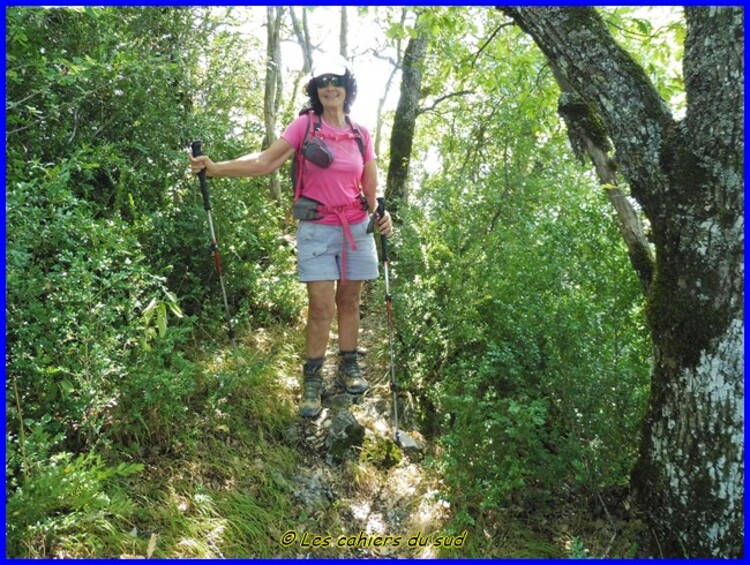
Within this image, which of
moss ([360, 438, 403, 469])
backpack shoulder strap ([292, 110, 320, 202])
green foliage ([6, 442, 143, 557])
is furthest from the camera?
Answer: moss ([360, 438, 403, 469])

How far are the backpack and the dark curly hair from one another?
0.24 feet

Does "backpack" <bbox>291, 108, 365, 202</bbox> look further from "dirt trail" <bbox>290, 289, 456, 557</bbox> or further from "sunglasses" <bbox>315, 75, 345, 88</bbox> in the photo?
"dirt trail" <bbox>290, 289, 456, 557</bbox>

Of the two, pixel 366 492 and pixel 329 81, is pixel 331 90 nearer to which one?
pixel 329 81

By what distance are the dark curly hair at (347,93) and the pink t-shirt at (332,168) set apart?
12 cm

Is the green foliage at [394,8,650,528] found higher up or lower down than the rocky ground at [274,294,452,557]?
higher up

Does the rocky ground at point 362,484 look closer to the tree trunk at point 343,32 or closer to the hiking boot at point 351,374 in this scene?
the hiking boot at point 351,374

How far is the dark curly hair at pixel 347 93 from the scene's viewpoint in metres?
4.36

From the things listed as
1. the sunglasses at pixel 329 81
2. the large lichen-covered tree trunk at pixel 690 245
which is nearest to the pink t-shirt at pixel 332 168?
the sunglasses at pixel 329 81

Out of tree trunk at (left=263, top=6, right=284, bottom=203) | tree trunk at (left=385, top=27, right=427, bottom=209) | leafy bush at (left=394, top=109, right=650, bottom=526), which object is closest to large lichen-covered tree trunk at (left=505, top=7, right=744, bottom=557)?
leafy bush at (left=394, top=109, right=650, bottom=526)

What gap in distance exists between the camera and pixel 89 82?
4766 millimetres

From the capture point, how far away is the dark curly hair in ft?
14.3

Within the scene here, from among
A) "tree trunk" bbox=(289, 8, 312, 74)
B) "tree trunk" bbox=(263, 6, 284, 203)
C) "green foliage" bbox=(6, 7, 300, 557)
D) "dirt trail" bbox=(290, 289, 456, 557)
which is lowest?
"dirt trail" bbox=(290, 289, 456, 557)

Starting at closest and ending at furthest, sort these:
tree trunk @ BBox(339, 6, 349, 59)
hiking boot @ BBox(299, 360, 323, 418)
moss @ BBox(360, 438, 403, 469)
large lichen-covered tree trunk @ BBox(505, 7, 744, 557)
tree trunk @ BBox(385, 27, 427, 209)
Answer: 1. large lichen-covered tree trunk @ BBox(505, 7, 744, 557)
2. moss @ BBox(360, 438, 403, 469)
3. hiking boot @ BBox(299, 360, 323, 418)
4. tree trunk @ BBox(385, 27, 427, 209)
5. tree trunk @ BBox(339, 6, 349, 59)

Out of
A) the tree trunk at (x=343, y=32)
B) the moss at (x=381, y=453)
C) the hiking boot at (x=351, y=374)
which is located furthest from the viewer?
the tree trunk at (x=343, y=32)
